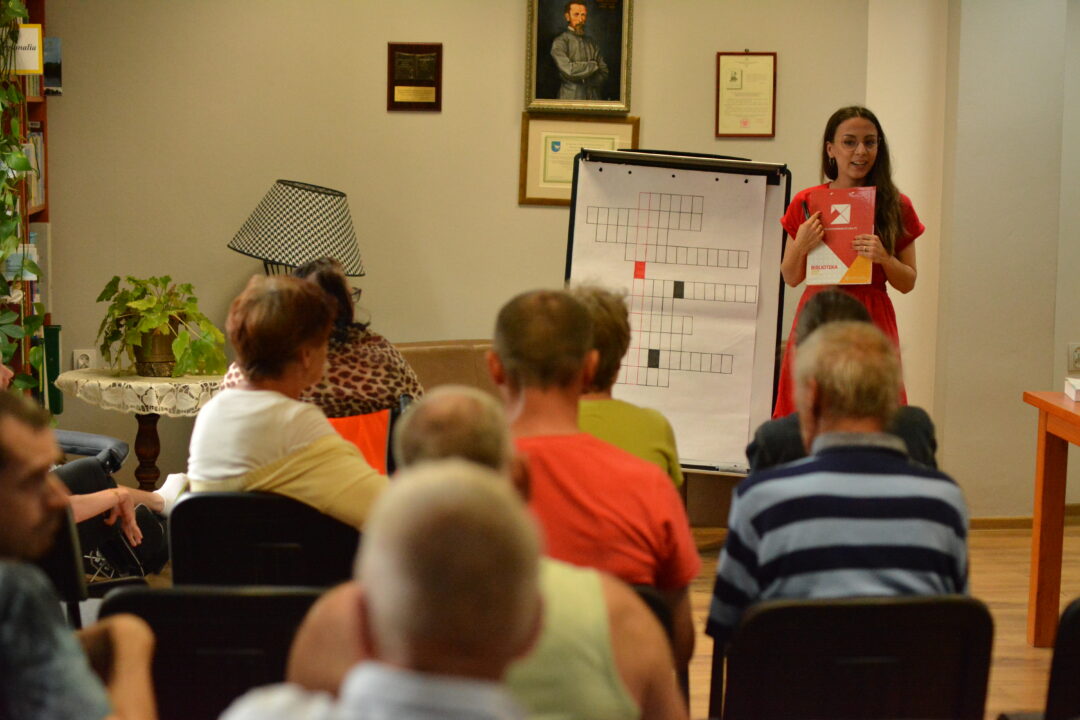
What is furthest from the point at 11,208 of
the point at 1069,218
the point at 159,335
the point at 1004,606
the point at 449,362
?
the point at 1069,218

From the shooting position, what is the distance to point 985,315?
4.66 metres

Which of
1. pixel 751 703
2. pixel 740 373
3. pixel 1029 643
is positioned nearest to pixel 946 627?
pixel 751 703

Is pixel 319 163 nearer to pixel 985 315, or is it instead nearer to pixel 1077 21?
pixel 985 315

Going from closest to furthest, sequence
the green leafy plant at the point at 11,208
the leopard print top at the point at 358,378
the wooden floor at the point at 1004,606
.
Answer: the leopard print top at the point at 358,378 < the wooden floor at the point at 1004,606 < the green leafy plant at the point at 11,208

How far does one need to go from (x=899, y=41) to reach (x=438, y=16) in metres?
1.91

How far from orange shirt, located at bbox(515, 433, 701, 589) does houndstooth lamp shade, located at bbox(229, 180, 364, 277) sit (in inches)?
108

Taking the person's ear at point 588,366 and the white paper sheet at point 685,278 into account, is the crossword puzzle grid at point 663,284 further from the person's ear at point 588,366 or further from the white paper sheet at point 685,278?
the person's ear at point 588,366

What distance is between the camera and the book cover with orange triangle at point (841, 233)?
3529 millimetres

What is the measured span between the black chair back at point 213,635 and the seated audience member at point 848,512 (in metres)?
0.63

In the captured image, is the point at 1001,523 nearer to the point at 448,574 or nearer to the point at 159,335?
the point at 159,335

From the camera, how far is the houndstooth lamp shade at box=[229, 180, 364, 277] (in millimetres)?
4234

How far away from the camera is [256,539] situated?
1977 mm

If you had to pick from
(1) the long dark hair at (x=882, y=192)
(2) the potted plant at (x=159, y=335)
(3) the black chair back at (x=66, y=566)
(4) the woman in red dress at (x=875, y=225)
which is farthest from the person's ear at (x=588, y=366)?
(2) the potted plant at (x=159, y=335)

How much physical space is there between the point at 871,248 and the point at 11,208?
2.62 m
